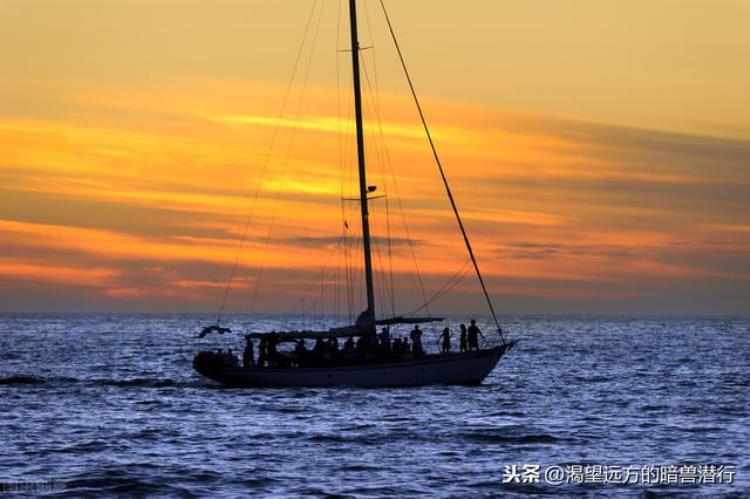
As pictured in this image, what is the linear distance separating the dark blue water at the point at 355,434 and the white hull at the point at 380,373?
2.11ft

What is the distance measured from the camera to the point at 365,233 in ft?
207

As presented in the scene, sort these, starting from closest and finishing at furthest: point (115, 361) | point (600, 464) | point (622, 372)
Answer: point (600, 464) < point (622, 372) < point (115, 361)

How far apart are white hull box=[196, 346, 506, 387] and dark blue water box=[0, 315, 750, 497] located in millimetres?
644

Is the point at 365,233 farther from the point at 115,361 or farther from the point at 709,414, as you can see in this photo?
the point at 115,361

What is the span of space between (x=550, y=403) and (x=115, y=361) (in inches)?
1947

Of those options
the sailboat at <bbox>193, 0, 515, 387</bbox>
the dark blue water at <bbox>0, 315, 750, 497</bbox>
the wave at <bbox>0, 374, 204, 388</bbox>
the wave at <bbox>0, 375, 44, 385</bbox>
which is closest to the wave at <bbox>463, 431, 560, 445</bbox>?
the dark blue water at <bbox>0, 315, 750, 497</bbox>

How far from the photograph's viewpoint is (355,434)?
158ft

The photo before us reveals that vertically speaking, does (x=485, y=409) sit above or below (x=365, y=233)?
below

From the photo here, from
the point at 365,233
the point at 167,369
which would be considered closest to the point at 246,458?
the point at 365,233

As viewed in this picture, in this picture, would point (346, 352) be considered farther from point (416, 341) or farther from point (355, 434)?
point (355, 434)

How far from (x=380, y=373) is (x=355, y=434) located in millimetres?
13628

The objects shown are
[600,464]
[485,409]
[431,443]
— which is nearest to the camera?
[600,464]

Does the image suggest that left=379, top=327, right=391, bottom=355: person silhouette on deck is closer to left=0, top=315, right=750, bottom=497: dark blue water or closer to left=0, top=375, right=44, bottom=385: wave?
left=0, top=315, right=750, bottom=497: dark blue water

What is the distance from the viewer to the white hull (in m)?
61.7
